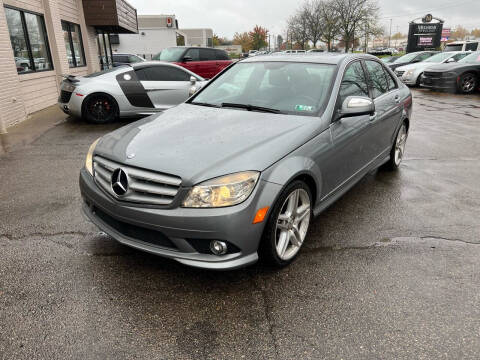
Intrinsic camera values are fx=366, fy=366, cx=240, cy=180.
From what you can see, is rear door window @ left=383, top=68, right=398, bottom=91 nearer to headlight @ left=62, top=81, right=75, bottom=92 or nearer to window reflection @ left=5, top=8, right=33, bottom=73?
headlight @ left=62, top=81, right=75, bottom=92

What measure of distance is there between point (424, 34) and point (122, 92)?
1387 inches

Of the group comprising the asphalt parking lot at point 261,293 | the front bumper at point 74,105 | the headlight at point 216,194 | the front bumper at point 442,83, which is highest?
the headlight at point 216,194

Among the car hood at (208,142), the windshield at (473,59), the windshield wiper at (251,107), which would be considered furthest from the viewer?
the windshield at (473,59)

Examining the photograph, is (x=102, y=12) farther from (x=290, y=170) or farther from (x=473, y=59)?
(x=290, y=170)

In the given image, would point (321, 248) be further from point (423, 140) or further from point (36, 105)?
point (36, 105)

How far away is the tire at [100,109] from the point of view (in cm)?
833

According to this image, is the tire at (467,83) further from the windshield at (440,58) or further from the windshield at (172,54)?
the windshield at (172,54)

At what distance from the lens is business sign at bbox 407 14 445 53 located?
3447 centimetres

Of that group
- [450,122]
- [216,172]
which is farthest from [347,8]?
[216,172]

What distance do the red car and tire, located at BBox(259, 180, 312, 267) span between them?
35.1 ft

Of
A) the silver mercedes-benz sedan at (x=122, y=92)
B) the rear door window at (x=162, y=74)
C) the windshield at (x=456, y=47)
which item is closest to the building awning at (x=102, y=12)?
the silver mercedes-benz sedan at (x=122, y=92)

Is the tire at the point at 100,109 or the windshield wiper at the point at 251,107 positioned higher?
the windshield wiper at the point at 251,107

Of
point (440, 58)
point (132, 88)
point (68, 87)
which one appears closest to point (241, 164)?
point (132, 88)

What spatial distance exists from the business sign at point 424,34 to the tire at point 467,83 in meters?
23.7
